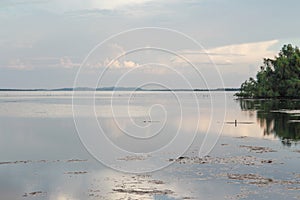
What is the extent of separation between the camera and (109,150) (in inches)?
1136

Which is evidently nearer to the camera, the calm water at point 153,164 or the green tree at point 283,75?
the calm water at point 153,164

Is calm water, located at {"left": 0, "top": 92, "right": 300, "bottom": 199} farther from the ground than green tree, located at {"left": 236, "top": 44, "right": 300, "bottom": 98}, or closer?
closer

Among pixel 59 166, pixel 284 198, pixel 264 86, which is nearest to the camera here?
pixel 284 198

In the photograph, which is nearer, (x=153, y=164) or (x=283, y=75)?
(x=153, y=164)

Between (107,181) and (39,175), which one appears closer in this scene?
(107,181)

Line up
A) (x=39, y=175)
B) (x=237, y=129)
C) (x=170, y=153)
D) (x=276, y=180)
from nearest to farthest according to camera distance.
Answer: (x=276, y=180) < (x=39, y=175) < (x=170, y=153) < (x=237, y=129)

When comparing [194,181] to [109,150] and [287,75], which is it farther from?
[287,75]

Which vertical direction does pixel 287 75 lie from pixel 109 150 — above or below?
above

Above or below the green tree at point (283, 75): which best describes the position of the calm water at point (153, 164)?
below

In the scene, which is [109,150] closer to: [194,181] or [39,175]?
[39,175]

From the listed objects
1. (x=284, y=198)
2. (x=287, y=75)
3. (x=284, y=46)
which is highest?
(x=284, y=46)

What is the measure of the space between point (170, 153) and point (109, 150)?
4170 mm

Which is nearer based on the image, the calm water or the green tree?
the calm water

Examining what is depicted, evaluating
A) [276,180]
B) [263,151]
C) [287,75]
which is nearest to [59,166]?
[276,180]
